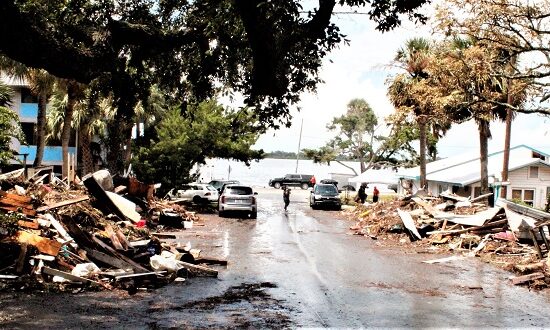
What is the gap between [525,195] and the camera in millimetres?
34312

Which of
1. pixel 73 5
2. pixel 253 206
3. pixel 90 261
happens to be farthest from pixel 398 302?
pixel 253 206

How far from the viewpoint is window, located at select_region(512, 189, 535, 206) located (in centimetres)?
3419

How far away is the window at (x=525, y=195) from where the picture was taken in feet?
112

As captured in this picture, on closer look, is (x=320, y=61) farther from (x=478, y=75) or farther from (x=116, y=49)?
(x=478, y=75)

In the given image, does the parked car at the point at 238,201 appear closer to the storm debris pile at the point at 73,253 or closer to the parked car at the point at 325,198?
the parked car at the point at 325,198

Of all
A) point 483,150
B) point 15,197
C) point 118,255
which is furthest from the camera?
point 483,150

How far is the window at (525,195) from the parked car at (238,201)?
1743cm

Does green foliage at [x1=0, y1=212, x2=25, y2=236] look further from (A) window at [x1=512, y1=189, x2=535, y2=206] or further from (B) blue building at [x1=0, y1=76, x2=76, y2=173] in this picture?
(B) blue building at [x1=0, y1=76, x2=76, y2=173]

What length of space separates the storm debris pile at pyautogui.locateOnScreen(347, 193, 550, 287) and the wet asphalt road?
1.00m

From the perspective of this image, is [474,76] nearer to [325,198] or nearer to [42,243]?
[42,243]

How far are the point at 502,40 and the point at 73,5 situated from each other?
1514cm

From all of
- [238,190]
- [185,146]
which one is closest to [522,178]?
[238,190]

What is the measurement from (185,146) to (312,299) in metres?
22.9

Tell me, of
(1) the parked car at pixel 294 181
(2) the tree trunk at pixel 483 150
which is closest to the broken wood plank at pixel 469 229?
(2) the tree trunk at pixel 483 150
